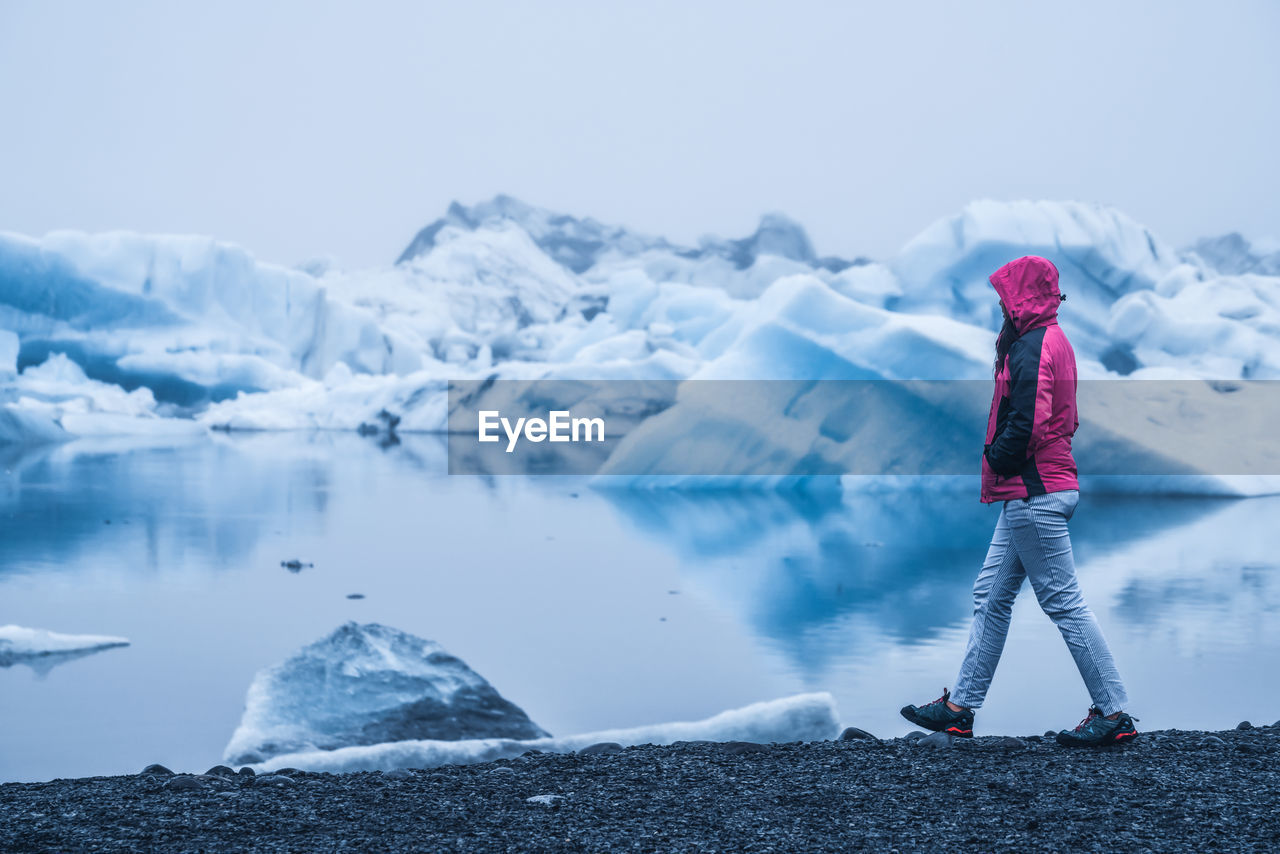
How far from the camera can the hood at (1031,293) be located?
6.36 ft

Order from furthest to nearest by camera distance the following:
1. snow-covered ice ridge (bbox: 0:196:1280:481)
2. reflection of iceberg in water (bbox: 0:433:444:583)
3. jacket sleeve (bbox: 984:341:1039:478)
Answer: snow-covered ice ridge (bbox: 0:196:1280:481)
reflection of iceberg in water (bbox: 0:433:444:583)
jacket sleeve (bbox: 984:341:1039:478)

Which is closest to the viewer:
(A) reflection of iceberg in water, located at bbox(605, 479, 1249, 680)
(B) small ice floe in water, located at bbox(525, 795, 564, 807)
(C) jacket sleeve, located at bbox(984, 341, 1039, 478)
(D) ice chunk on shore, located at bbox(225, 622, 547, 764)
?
(B) small ice floe in water, located at bbox(525, 795, 564, 807)

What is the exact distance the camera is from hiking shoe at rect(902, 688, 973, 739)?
200 cm

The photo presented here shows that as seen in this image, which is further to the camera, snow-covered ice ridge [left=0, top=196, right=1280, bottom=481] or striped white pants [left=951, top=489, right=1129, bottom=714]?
snow-covered ice ridge [left=0, top=196, right=1280, bottom=481]

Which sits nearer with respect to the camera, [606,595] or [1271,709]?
[1271,709]

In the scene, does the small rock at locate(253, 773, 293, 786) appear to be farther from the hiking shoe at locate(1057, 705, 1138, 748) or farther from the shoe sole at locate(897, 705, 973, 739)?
the hiking shoe at locate(1057, 705, 1138, 748)

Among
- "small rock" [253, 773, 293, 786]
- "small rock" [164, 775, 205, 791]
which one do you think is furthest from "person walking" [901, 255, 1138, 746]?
"small rock" [164, 775, 205, 791]

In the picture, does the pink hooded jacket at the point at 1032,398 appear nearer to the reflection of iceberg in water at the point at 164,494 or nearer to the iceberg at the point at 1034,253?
the reflection of iceberg in water at the point at 164,494

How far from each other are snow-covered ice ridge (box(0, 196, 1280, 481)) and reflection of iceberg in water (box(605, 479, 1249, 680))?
145 cm

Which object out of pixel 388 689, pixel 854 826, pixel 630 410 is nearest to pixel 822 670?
pixel 388 689

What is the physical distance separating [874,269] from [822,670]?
10.9 meters

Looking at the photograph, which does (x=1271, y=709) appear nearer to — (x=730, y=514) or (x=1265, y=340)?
(x=730, y=514)

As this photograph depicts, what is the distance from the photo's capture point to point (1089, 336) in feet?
41.8

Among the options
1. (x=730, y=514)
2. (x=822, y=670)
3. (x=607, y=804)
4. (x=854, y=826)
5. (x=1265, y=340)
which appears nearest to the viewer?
(x=854, y=826)
